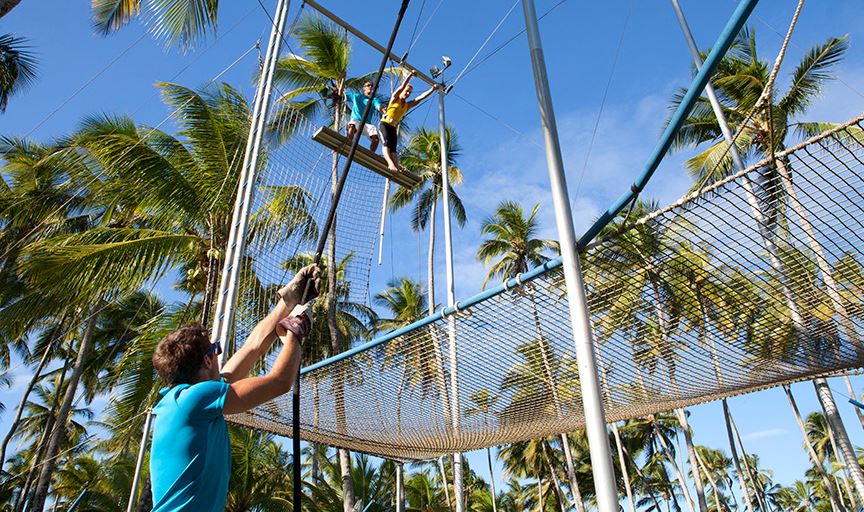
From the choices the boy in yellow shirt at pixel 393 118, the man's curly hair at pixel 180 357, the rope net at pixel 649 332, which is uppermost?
the boy in yellow shirt at pixel 393 118

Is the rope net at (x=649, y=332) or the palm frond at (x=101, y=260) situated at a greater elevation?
the palm frond at (x=101, y=260)

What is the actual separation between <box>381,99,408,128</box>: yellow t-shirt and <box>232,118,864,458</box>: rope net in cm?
251

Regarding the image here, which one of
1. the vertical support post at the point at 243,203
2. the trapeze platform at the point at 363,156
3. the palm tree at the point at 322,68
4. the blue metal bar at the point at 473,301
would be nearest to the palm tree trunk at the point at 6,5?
the vertical support post at the point at 243,203

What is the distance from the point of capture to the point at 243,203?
3.93 metres

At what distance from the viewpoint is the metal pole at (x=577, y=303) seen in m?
2.19

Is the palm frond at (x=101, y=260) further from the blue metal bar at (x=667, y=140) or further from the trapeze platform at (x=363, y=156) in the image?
the blue metal bar at (x=667, y=140)

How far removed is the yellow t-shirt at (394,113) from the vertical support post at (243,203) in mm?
1360

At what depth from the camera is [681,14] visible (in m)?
7.37

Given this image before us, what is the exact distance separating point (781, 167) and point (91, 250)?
20.2ft

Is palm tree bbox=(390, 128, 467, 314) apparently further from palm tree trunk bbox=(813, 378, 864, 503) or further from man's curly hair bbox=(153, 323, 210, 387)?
man's curly hair bbox=(153, 323, 210, 387)

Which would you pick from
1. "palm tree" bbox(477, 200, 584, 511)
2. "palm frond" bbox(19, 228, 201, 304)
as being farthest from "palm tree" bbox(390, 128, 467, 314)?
"palm frond" bbox(19, 228, 201, 304)

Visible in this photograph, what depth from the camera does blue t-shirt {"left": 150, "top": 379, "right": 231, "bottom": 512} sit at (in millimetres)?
1370

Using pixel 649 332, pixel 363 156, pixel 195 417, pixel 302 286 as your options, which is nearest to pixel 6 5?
pixel 363 156

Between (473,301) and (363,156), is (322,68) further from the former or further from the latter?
(473,301)
